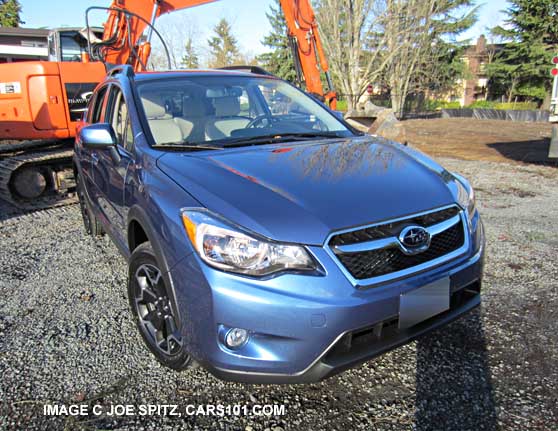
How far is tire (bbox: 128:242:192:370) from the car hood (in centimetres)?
55

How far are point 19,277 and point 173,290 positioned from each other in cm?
256

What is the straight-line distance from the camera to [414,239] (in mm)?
2033

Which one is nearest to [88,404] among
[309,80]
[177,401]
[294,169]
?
[177,401]

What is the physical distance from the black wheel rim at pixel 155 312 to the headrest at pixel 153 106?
114 centimetres

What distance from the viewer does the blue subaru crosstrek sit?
1.84 m

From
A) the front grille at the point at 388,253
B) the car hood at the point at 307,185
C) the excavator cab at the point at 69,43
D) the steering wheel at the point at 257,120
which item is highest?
the excavator cab at the point at 69,43

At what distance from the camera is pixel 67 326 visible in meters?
3.02

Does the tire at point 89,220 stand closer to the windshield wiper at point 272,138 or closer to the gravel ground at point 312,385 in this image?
the gravel ground at point 312,385

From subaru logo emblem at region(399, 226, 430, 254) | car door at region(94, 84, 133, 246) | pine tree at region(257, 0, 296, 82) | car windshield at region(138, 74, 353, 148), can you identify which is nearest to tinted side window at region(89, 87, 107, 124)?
car door at region(94, 84, 133, 246)

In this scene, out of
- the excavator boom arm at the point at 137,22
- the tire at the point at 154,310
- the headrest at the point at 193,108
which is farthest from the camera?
the excavator boom arm at the point at 137,22

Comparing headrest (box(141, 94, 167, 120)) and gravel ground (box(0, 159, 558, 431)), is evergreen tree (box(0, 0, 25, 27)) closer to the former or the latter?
gravel ground (box(0, 159, 558, 431))

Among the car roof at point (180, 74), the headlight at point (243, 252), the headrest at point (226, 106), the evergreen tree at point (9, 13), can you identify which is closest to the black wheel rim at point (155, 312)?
the headlight at point (243, 252)

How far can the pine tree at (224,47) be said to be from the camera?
52656 millimetres

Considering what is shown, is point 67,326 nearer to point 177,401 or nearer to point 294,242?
point 177,401
